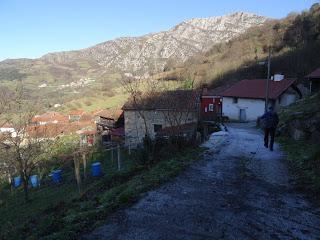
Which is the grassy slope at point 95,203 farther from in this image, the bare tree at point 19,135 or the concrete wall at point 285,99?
the concrete wall at point 285,99

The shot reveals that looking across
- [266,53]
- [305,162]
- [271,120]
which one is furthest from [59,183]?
[266,53]

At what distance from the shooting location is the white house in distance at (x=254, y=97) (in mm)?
41188

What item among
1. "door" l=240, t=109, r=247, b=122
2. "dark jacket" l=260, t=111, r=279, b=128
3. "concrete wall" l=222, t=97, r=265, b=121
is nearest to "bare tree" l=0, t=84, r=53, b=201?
"dark jacket" l=260, t=111, r=279, b=128

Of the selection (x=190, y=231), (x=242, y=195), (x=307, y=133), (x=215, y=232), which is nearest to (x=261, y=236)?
(x=215, y=232)

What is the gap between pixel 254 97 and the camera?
41.7 metres

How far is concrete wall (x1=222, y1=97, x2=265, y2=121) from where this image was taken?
136 ft

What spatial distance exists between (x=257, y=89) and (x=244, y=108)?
9.01 feet

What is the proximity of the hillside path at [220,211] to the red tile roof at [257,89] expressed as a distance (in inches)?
1249

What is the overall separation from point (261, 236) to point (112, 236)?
2363mm

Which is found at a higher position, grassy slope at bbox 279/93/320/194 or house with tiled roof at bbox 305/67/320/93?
house with tiled roof at bbox 305/67/320/93

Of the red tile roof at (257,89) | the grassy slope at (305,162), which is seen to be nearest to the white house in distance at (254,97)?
the red tile roof at (257,89)

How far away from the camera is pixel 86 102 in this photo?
80875mm

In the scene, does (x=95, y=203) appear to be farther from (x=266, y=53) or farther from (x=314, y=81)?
(x=266, y=53)

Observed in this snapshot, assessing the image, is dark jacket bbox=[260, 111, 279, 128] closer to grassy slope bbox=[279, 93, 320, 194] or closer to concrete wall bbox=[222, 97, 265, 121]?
grassy slope bbox=[279, 93, 320, 194]
